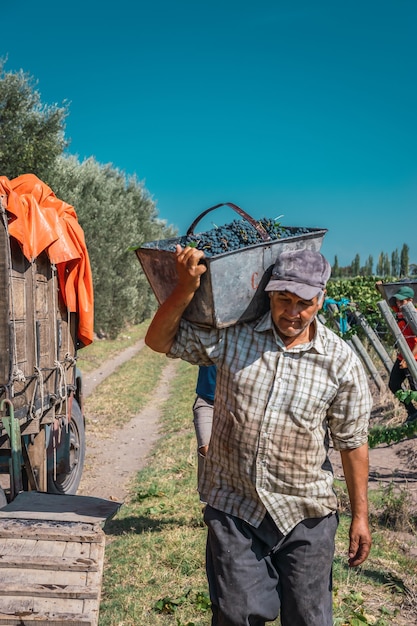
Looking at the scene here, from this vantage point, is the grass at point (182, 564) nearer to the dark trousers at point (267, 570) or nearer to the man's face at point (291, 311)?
the dark trousers at point (267, 570)

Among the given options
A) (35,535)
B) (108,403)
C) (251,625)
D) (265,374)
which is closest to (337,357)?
(265,374)

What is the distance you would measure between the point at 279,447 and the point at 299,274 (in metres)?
0.76

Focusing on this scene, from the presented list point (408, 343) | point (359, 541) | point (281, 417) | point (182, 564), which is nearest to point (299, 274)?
point (281, 417)

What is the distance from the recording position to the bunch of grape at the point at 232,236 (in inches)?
105

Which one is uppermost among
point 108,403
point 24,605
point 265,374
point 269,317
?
point 269,317

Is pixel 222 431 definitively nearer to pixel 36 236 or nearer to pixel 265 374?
pixel 265 374

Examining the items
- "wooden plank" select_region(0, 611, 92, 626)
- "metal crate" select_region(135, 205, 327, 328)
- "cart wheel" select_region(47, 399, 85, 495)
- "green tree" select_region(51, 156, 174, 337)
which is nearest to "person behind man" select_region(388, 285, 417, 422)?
"cart wheel" select_region(47, 399, 85, 495)

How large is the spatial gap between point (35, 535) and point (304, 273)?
1783 millimetres

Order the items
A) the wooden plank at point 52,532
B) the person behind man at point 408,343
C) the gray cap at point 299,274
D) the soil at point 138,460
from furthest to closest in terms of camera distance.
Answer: the person behind man at point 408,343 < the soil at point 138,460 < the wooden plank at point 52,532 < the gray cap at point 299,274

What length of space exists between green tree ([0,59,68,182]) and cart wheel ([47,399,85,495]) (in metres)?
9.76

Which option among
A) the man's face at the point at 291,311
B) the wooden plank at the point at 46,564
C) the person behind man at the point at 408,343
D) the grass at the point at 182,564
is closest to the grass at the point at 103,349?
the person behind man at the point at 408,343

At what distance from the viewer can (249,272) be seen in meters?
2.64

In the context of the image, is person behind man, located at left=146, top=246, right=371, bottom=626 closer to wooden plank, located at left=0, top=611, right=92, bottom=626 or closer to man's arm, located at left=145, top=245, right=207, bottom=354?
man's arm, located at left=145, top=245, right=207, bottom=354

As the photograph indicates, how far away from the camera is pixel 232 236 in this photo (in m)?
2.76
